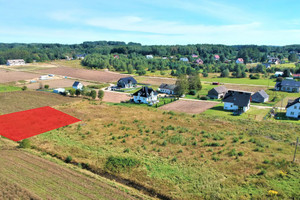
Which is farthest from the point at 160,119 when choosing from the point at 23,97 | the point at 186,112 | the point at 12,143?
the point at 23,97

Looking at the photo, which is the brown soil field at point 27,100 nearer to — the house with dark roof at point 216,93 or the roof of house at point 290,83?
the house with dark roof at point 216,93

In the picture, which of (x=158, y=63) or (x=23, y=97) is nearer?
(x=23, y=97)

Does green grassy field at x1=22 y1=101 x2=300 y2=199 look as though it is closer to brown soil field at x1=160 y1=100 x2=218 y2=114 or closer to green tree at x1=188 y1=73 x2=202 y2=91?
brown soil field at x1=160 y1=100 x2=218 y2=114

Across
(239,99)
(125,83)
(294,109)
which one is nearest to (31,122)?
(125,83)

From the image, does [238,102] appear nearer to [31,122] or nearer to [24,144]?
[24,144]

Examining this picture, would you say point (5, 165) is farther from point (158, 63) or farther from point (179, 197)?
point (158, 63)

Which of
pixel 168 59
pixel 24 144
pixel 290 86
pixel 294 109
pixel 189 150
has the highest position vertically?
pixel 168 59

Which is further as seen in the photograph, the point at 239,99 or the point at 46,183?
the point at 239,99

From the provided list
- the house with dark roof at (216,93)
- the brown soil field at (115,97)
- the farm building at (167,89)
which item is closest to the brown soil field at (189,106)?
the house with dark roof at (216,93)
